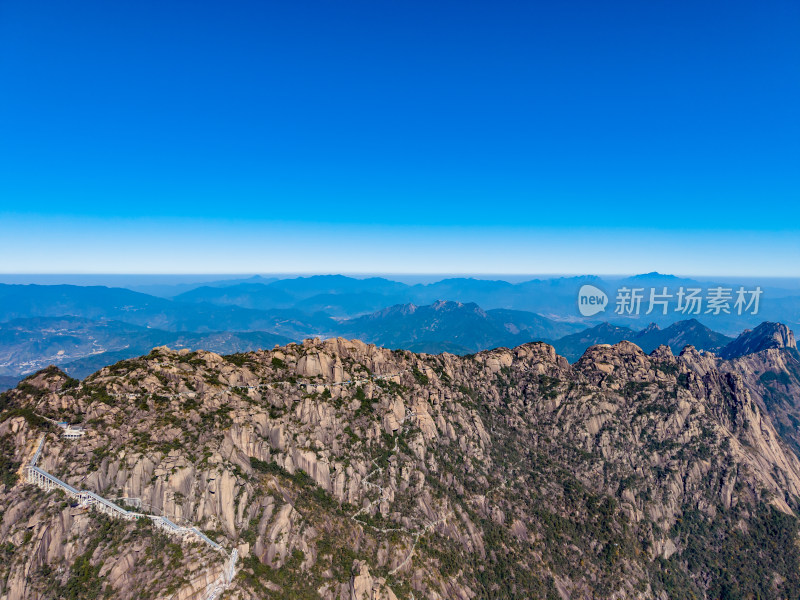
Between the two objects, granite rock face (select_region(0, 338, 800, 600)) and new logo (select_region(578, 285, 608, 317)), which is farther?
new logo (select_region(578, 285, 608, 317))

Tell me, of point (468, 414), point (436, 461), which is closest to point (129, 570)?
point (436, 461)

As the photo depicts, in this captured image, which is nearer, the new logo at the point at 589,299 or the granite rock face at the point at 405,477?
the granite rock face at the point at 405,477

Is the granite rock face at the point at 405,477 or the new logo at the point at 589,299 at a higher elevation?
the new logo at the point at 589,299

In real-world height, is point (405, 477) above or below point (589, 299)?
below

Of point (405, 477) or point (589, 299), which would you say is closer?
point (405, 477)

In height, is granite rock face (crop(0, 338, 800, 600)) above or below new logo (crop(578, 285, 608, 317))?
below

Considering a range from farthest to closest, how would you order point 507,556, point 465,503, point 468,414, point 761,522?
point 468,414
point 761,522
point 465,503
point 507,556

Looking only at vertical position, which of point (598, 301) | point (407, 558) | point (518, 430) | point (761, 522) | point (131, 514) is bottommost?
point (761, 522)

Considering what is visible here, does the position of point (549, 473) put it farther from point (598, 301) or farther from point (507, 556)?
point (598, 301)
